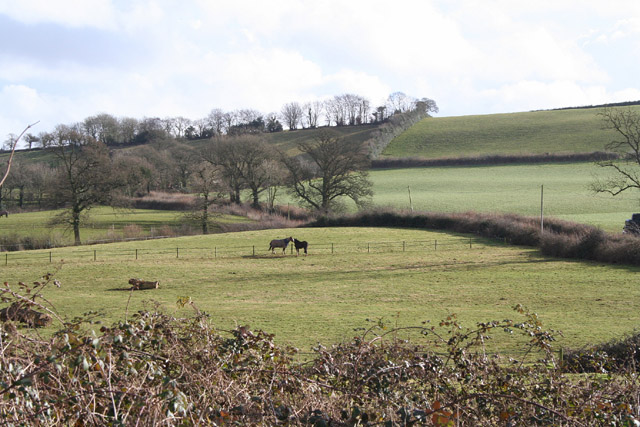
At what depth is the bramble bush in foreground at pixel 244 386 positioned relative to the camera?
3.95m

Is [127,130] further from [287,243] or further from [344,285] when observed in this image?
[344,285]

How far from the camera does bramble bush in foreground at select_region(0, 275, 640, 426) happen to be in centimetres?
395

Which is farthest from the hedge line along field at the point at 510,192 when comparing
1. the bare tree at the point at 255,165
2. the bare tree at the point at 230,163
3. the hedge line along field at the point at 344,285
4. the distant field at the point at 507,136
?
the bare tree at the point at 230,163

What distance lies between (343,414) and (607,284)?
25.4 meters

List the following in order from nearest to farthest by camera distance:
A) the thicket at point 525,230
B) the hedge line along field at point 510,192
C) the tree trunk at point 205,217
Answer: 1. the thicket at point 525,230
2. the tree trunk at point 205,217
3. the hedge line along field at point 510,192

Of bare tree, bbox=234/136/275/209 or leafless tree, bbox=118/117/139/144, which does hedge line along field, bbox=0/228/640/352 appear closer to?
bare tree, bbox=234/136/275/209

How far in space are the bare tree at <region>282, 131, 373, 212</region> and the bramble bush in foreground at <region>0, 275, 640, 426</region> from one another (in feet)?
166

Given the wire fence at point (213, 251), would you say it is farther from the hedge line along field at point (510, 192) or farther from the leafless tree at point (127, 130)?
the leafless tree at point (127, 130)

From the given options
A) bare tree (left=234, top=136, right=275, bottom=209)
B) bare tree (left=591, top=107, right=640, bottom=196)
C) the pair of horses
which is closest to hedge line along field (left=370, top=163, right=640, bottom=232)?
bare tree (left=591, top=107, right=640, bottom=196)

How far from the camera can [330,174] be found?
194ft

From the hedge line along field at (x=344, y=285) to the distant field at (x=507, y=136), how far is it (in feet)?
152

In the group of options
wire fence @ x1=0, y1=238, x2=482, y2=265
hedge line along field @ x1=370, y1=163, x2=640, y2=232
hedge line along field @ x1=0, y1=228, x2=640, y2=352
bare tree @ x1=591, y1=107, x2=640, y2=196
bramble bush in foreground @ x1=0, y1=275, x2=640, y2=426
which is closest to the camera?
bramble bush in foreground @ x1=0, y1=275, x2=640, y2=426

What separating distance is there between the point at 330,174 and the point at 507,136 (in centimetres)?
4626

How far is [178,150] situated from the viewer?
281 feet
